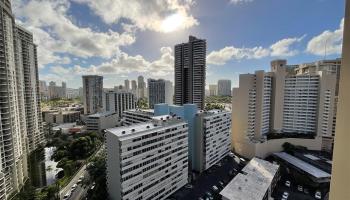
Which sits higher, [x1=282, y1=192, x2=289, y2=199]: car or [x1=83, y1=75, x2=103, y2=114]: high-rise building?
[x1=83, y1=75, x2=103, y2=114]: high-rise building

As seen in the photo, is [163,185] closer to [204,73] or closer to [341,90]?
[341,90]

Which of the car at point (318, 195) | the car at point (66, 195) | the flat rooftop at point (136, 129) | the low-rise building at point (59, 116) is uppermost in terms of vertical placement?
the flat rooftop at point (136, 129)

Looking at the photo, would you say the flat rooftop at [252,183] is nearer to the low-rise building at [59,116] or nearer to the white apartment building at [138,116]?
the white apartment building at [138,116]

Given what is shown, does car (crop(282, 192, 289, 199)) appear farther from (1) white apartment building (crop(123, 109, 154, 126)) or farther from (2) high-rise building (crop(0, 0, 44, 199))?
(2) high-rise building (crop(0, 0, 44, 199))

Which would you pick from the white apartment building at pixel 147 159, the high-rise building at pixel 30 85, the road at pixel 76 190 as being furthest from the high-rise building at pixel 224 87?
the road at pixel 76 190

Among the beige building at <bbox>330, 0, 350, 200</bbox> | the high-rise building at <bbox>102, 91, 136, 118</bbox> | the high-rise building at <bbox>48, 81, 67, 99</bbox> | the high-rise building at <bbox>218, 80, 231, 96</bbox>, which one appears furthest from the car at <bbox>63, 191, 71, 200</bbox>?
the high-rise building at <bbox>48, 81, 67, 99</bbox>

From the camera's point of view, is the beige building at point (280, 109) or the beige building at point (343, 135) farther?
the beige building at point (280, 109)

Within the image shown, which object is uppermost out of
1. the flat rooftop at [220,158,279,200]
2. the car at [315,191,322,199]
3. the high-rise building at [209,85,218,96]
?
the high-rise building at [209,85,218,96]

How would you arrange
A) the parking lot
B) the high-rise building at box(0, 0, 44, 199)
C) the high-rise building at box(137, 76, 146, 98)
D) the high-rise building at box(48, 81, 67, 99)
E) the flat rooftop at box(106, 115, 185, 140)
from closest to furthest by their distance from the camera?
the flat rooftop at box(106, 115, 185, 140), the high-rise building at box(0, 0, 44, 199), the parking lot, the high-rise building at box(137, 76, 146, 98), the high-rise building at box(48, 81, 67, 99)
